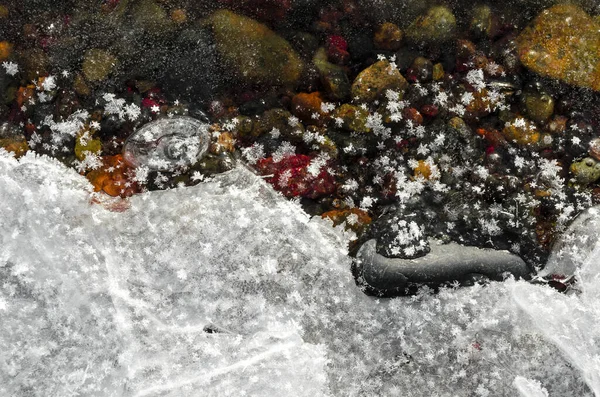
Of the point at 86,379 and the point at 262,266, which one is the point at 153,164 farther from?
the point at 86,379

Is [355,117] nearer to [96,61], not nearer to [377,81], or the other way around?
[377,81]

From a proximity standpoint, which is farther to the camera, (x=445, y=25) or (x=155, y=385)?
(x=445, y=25)

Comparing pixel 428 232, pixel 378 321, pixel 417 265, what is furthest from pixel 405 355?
pixel 428 232

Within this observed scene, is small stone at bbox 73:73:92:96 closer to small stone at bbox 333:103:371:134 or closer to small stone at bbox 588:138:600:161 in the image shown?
small stone at bbox 333:103:371:134

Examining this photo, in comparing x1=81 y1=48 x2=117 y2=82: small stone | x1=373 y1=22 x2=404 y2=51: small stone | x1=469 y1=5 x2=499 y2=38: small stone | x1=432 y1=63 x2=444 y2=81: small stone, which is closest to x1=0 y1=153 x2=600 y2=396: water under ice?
x1=81 y1=48 x2=117 y2=82: small stone

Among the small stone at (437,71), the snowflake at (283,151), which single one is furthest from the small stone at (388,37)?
the snowflake at (283,151)

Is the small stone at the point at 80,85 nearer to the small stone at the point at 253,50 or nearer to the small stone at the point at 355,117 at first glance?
the small stone at the point at 253,50
